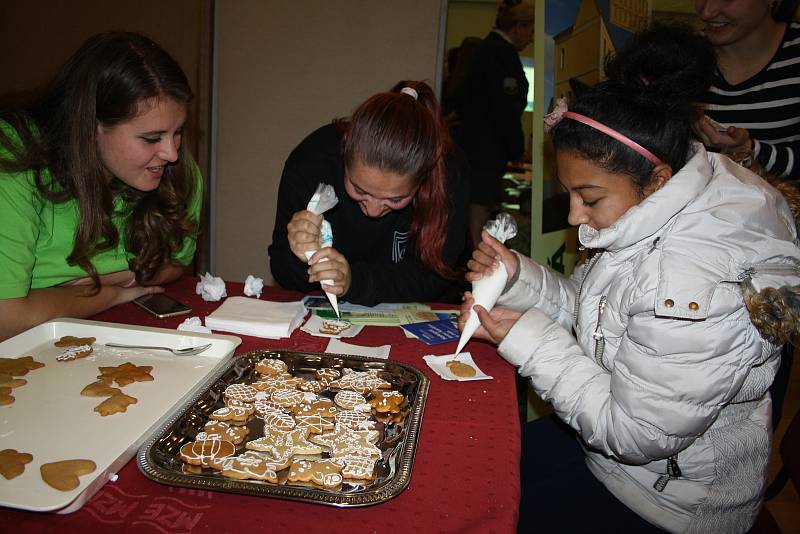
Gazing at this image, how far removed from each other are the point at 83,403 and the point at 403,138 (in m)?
1.15

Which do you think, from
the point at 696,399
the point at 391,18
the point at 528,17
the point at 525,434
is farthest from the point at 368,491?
the point at 528,17

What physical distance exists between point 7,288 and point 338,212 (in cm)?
109

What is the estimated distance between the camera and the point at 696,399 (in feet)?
4.14

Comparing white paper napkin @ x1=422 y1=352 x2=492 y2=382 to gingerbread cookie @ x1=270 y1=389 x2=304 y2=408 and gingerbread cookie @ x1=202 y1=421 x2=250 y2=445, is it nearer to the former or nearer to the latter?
gingerbread cookie @ x1=270 y1=389 x2=304 y2=408

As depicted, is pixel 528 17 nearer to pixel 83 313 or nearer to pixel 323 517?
pixel 83 313

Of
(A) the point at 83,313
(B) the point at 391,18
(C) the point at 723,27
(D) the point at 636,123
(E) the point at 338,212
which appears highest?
(B) the point at 391,18

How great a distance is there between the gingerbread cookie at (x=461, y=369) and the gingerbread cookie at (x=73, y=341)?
98 centimetres

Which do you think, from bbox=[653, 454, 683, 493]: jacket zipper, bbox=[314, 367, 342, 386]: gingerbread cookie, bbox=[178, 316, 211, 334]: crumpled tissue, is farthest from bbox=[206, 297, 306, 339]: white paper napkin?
bbox=[653, 454, 683, 493]: jacket zipper

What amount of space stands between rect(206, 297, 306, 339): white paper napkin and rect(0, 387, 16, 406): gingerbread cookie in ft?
1.88

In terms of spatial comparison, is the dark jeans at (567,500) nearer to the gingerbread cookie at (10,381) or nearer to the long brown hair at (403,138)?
the long brown hair at (403,138)

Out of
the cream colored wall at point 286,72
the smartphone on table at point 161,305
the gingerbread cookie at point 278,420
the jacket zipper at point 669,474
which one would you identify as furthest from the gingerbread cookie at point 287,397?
the cream colored wall at point 286,72

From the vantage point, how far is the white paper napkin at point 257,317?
5.61ft

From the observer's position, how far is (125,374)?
4.43 feet

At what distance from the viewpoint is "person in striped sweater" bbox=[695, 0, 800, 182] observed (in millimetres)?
2340
